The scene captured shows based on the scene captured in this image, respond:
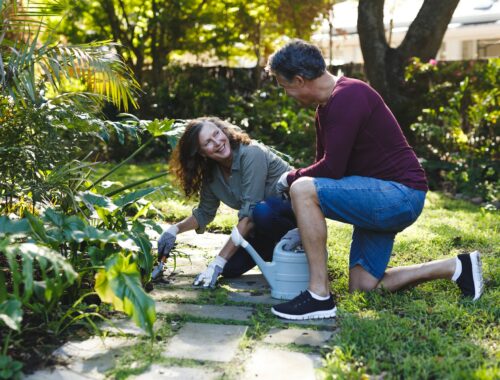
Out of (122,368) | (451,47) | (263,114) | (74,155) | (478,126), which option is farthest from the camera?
(451,47)

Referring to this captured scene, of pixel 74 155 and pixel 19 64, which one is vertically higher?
pixel 19 64

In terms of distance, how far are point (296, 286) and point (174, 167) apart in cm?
110

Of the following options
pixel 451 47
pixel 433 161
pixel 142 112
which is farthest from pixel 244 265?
pixel 451 47

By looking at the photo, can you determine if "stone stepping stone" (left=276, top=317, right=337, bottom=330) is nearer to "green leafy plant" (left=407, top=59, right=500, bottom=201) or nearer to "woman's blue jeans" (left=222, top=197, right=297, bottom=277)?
"woman's blue jeans" (left=222, top=197, right=297, bottom=277)

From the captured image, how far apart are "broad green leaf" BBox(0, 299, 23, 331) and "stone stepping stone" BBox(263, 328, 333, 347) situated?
1058 mm

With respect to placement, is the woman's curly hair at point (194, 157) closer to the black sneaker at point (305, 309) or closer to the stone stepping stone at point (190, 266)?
the stone stepping stone at point (190, 266)

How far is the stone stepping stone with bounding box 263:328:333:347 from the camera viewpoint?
3104 millimetres

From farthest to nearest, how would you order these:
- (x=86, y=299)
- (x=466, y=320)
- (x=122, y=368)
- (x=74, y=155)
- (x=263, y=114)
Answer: (x=263, y=114) → (x=74, y=155) → (x=86, y=299) → (x=466, y=320) → (x=122, y=368)

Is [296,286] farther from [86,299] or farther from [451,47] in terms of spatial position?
[451,47]

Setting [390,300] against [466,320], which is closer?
[466,320]

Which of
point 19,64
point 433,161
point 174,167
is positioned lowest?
point 433,161

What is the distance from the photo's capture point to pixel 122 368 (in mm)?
2762

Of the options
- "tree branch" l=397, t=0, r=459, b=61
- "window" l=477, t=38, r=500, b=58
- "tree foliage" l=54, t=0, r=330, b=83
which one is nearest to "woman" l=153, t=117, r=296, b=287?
"tree branch" l=397, t=0, r=459, b=61

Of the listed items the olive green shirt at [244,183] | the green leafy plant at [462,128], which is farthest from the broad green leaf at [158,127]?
the green leafy plant at [462,128]
